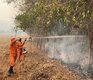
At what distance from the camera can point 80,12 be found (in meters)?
12.5

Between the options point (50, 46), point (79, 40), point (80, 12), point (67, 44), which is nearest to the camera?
point (80, 12)

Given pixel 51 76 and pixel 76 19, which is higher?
pixel 76 19

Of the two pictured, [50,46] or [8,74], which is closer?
[8,74]

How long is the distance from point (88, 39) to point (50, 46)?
6878 mm

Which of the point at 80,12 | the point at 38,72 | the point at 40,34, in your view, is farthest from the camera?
the point at 40,34

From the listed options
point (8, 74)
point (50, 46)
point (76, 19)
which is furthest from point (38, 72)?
point (50, 46)

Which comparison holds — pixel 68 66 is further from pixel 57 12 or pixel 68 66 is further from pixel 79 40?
pixel 57 12

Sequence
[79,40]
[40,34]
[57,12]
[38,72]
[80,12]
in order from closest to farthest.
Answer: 1. [80,12]
2. [57,12]
3. [38,72]
4. [79,40]
5. [40,34]

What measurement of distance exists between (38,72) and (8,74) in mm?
2204

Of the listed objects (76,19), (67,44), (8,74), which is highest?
(76,19)

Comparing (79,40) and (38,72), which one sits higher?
(79,40)

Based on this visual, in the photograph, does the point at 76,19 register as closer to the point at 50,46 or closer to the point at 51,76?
the point at 51,76

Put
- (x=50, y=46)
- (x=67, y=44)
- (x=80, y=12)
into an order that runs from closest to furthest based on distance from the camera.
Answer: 1. (x=80, y=12)
2. (x=67, y=44)
3. (x=50, y=46)

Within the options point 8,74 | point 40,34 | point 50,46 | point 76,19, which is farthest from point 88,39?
point 40,34
